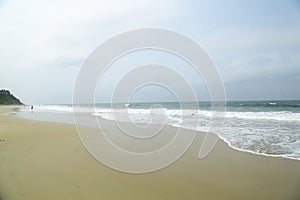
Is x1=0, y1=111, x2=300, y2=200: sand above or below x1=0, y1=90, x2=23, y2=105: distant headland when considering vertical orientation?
below

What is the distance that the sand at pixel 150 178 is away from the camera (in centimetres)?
338

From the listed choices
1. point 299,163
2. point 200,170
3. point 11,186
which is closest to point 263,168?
point 299,163

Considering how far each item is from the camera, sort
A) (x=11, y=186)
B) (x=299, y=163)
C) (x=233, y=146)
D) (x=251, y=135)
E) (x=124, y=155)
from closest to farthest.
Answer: (x=11, y=186), (x=299, y=163), (x=124, y=155), (x=233, y=146), (x=251, y=135)

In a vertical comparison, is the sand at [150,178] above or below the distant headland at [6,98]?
below

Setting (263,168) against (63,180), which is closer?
(63,180)

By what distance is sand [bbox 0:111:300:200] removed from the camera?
338cm

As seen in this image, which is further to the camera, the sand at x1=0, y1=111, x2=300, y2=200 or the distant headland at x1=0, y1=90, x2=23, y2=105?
the distant headland at x1=0, y1=90, x2=23, y2=105

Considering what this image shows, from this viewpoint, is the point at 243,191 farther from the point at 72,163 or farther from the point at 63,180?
the point at 72,163

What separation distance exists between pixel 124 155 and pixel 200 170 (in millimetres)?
1769

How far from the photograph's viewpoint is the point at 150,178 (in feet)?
13.3

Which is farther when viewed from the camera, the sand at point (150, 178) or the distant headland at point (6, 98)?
the distant headland at point (6, 98)

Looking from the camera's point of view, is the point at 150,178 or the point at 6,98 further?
the point at 6,98

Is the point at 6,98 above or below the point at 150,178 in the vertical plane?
above

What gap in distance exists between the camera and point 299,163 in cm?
487
